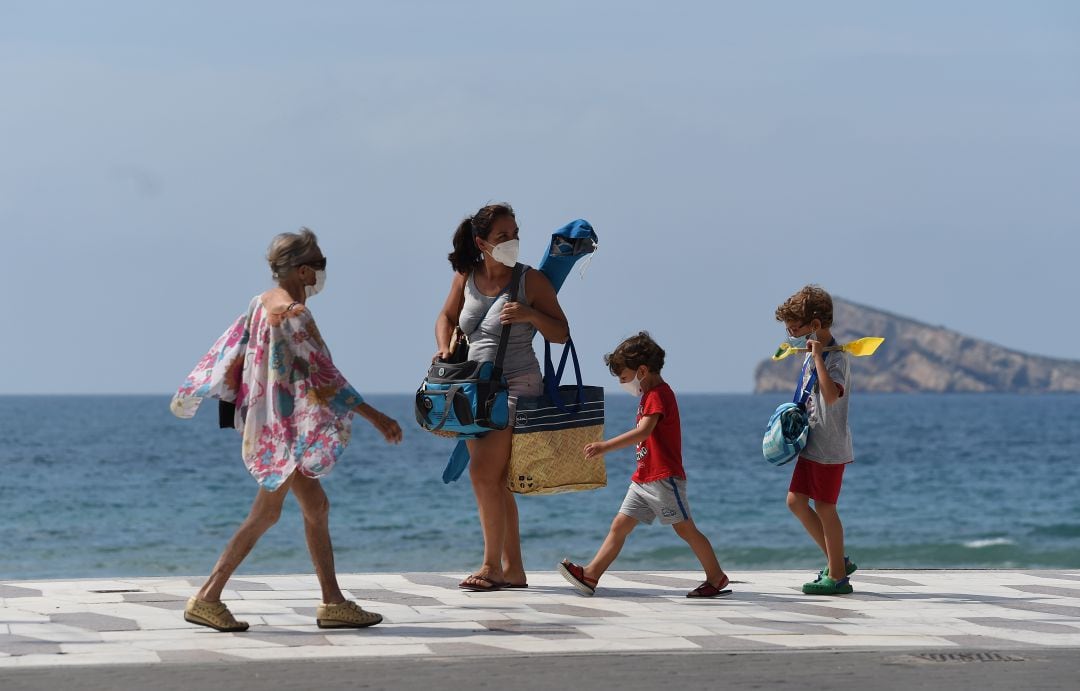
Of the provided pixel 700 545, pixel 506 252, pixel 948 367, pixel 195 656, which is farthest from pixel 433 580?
pixel 948 367

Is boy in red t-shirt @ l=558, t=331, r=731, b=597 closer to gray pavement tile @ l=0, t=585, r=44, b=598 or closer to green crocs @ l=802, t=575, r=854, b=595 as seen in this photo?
green crocs @ l=802, t=575, r=854, b=595

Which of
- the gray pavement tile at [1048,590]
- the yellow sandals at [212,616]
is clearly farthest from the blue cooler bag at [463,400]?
the gray pavement tile at [1048,590]

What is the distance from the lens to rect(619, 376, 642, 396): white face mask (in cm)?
766

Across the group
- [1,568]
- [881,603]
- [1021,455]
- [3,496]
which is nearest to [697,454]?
[1021,455]

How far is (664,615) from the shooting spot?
276 inches

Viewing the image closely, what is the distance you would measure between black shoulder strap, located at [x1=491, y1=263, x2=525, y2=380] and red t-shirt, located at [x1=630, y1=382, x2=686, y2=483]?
2.35 feet

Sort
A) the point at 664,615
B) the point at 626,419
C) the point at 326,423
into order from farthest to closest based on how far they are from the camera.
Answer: the point at 626,419 < the point at 664,615 < the point at 326,423

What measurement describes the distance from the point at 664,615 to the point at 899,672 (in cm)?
158

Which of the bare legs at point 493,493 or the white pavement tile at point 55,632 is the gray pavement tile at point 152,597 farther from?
the bare legs at point 493,493

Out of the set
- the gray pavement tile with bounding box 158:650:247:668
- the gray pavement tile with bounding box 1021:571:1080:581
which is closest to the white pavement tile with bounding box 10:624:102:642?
the gray pavement tile with bounding box 158:650:247:668

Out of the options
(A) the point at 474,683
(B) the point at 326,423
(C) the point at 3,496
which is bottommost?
(C) the point at 3,496

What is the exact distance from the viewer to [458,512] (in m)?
28.6

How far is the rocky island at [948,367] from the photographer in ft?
533

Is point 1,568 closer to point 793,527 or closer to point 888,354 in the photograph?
point 793,527
